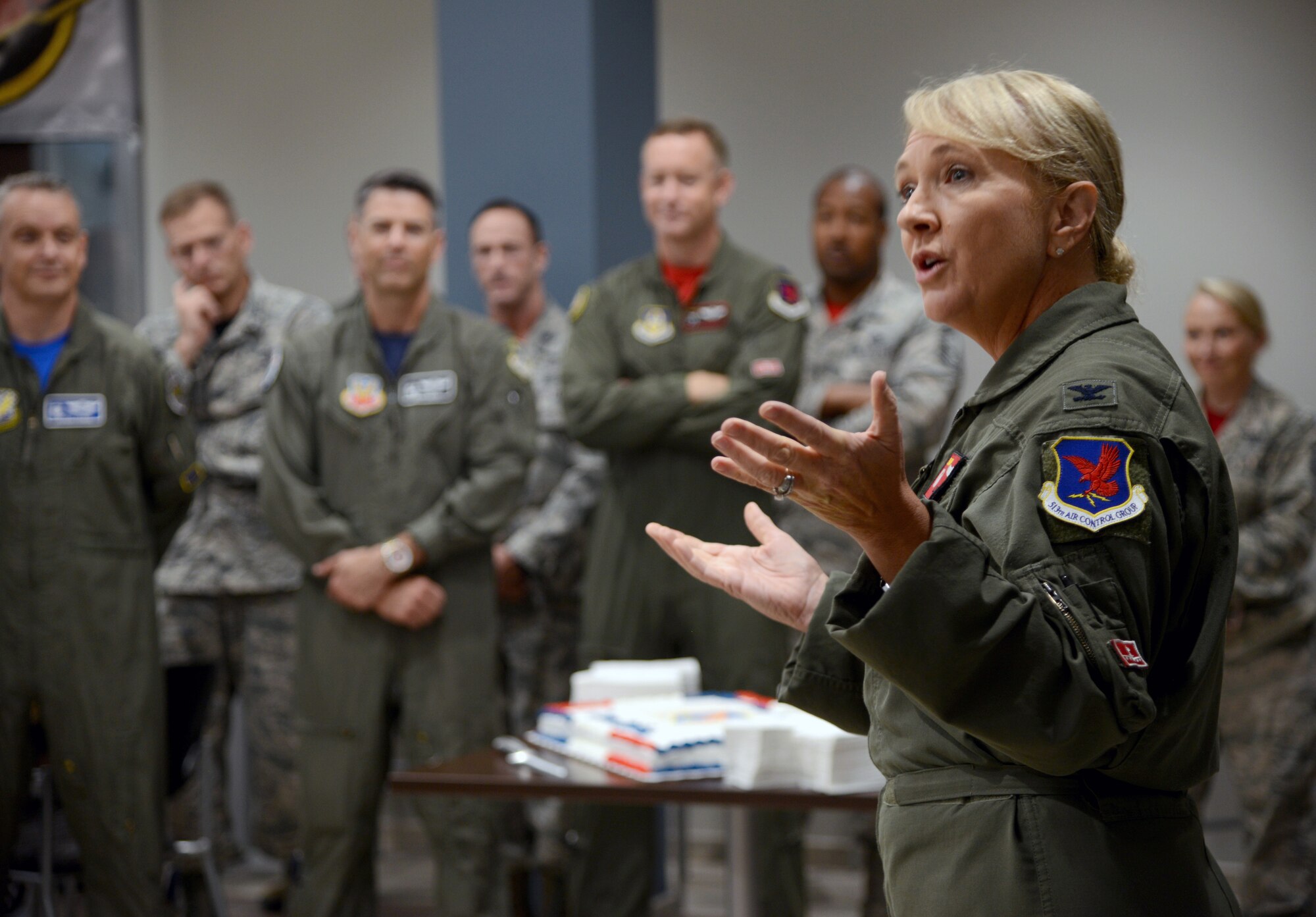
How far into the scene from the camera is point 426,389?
3.64 meters

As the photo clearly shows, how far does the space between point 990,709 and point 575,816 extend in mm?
2595

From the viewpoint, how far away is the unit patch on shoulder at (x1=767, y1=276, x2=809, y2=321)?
372 cm

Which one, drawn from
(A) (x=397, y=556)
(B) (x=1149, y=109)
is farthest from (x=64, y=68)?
(B) (x=1149, y=109)

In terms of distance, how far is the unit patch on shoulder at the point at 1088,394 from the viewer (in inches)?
48.3

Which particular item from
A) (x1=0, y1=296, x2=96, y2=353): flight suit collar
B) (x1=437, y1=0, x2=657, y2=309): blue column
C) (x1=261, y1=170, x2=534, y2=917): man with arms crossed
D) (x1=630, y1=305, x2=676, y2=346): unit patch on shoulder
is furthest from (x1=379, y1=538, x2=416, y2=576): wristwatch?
(x1=437, y1=0, x2=657, y2=309): blue column

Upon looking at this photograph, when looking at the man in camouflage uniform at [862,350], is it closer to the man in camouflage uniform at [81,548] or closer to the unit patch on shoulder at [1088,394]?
the man in camouflage uniform at [81,548]

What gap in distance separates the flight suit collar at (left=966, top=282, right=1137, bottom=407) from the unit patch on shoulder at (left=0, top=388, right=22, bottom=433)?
2851 millimetres

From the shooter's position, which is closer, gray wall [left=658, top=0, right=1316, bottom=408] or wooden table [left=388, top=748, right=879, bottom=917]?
wooden table [left=388, top=748, right=879, bottom=917]

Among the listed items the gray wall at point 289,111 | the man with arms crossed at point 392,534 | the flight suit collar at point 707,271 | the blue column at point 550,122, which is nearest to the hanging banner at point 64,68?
the gray wall at point 289,111

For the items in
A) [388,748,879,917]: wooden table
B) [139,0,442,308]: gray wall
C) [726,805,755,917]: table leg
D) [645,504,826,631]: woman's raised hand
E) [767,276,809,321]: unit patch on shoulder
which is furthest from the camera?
[139,0,442,308]: gray wall

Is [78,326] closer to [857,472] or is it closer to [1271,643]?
[857,472]

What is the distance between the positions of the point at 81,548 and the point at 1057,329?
2.81 meters

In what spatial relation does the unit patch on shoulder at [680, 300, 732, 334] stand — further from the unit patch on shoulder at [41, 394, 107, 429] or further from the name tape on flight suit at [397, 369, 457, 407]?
the unit patch on shoulder at [41, 394, 107, 429]

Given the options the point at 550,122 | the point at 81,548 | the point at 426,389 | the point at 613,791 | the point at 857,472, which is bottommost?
the point at 613,791
